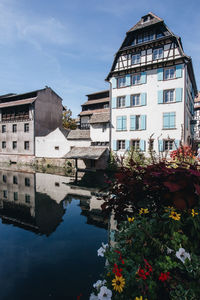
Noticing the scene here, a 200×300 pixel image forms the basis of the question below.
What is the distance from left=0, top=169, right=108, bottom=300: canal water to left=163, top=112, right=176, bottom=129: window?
470 inches

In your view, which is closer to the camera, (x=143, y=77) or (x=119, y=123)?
(x=143, y=77)

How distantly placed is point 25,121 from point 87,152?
12.2 m

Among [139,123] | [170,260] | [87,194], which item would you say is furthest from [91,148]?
[170,260]

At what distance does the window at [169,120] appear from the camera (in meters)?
16.2

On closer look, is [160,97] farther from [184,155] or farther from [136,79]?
[184,155]

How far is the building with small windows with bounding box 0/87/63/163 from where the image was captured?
78.7 feet

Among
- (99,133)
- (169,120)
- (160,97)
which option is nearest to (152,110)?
(160,97)

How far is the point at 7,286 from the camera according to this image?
10.2 feet

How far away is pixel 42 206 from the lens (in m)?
7.06

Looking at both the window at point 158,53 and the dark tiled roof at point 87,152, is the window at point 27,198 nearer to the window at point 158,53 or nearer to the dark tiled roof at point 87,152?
the dark tiled roof at point 87,152

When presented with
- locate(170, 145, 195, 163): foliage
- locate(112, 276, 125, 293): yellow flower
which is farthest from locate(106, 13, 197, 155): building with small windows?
locate(112, 276, 125, 293): yellow flower

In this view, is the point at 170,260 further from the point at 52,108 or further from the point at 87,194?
the point at 52,108

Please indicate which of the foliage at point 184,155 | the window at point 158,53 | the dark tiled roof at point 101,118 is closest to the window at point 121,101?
the dark tiled roof at point 101,118

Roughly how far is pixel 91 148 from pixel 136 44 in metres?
12.0
